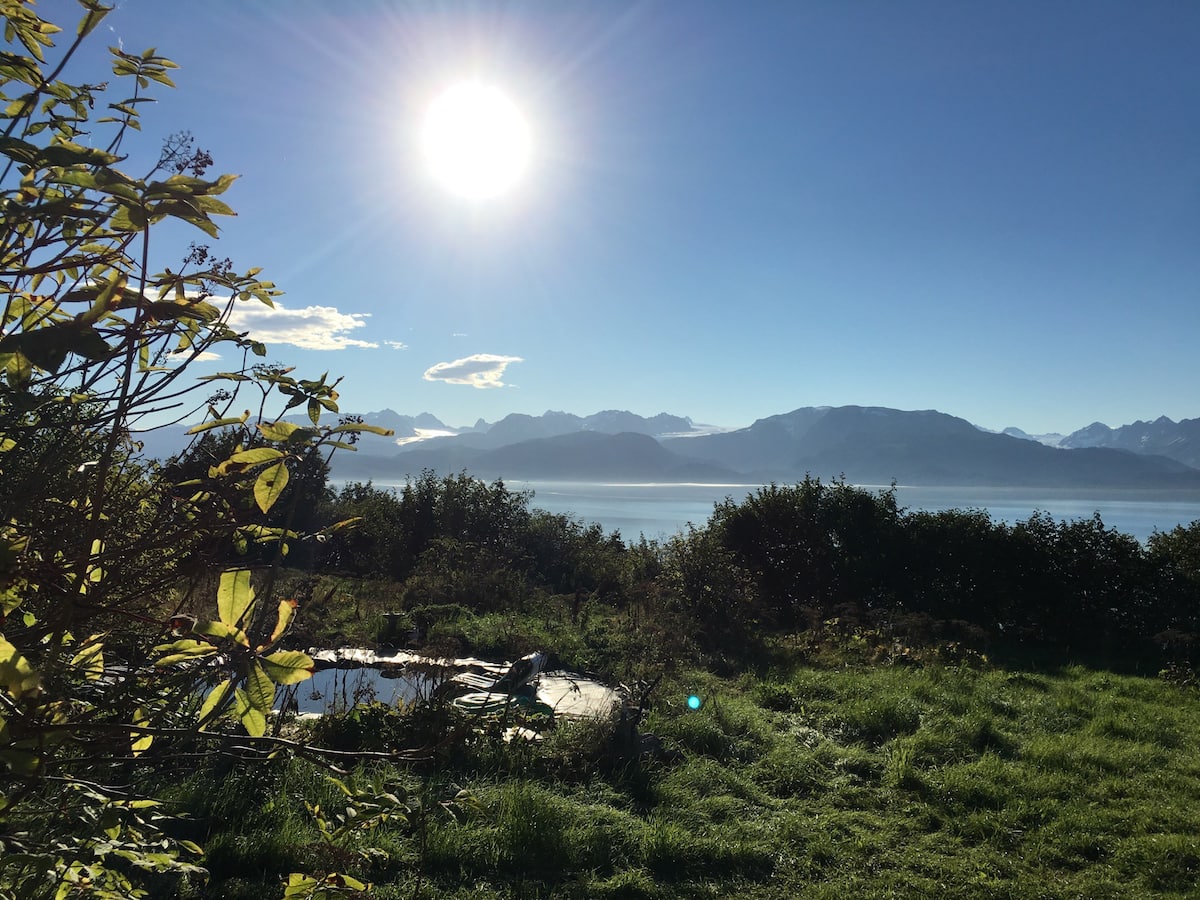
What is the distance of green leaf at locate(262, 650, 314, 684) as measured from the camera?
0.83m

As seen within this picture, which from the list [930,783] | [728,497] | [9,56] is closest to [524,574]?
[728,497]

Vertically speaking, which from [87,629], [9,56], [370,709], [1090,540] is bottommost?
[370,709]

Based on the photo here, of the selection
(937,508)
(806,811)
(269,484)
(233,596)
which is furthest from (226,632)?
(937,508)

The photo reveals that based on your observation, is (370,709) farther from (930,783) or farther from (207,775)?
(930,783)

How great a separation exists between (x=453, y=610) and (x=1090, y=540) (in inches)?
411

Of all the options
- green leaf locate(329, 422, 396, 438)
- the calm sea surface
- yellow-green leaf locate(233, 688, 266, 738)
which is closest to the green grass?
yellow-green leaf locate(233, 688, 266, 738)

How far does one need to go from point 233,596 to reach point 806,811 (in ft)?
16.2

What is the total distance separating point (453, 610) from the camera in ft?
34.6

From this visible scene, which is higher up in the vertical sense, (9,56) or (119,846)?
(9,56)

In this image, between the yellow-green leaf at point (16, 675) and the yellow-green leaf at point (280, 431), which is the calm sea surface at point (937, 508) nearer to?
the yellow-green leaf at point (280, 431)

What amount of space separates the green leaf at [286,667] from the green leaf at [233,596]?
0.10 meters

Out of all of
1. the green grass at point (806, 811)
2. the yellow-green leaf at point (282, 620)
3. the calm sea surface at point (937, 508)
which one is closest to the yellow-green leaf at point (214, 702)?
the yellow-green leaf at point (282, 620)

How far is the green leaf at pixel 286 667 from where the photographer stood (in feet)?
2.71

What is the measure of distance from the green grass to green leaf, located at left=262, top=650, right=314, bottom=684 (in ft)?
7.83
